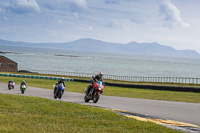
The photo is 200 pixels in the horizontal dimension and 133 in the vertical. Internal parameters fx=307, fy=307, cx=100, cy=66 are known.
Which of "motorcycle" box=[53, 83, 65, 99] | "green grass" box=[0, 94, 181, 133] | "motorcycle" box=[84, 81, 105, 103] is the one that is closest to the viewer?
"green grass" box=[0, 94, 181, 133]

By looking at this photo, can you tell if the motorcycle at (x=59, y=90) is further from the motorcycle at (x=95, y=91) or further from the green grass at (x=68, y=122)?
the green grass at (x=68, y=122)

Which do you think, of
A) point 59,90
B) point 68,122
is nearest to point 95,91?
point 59,90

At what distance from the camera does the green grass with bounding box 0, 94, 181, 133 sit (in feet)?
29.7

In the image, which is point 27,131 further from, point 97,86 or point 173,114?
point 97,86

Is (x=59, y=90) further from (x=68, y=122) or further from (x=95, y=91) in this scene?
(x=68, y=122)

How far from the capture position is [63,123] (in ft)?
33.6

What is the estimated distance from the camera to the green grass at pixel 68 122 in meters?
9.07

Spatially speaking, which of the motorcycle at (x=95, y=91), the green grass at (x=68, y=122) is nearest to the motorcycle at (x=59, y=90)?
the motorcycle at (x=95, y=91)

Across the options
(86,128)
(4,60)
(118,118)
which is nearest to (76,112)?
(118,118)

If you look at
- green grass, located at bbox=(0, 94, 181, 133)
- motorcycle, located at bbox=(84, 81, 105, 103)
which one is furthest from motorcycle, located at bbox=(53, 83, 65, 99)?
green grass, located at bbox=(0, 94, 181, 133)

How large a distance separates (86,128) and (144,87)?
98.0ft

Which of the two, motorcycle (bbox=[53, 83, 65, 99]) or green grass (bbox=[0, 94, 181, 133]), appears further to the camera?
motorcycle (bbox=[53, 83, 65, 99])

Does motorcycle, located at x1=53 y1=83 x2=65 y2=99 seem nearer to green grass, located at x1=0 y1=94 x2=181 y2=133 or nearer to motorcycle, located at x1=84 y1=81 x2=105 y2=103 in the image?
motorcycle, located at x1=84 y1=81 x2=105 y2=103

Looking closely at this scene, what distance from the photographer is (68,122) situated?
34.4ft
